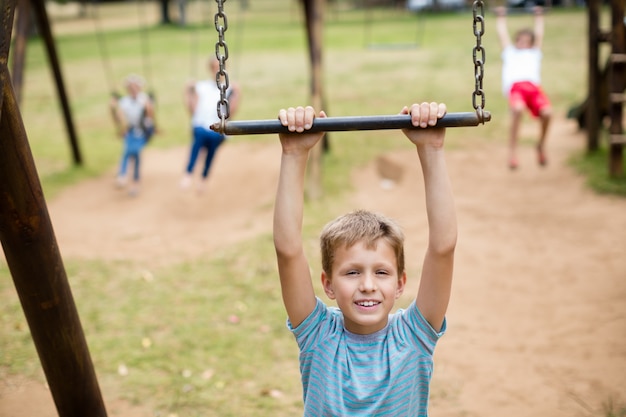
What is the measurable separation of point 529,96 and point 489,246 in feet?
5.97

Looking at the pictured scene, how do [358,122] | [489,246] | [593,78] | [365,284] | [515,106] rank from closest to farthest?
1. [365,284]
2. [358,122]
3. [489,246]
4. [515,106]
5. [593,78]

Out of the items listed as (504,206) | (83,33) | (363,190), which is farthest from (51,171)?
(83,33)

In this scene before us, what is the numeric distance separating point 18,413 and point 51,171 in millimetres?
6150

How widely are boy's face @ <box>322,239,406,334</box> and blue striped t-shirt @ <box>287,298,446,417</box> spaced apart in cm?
6

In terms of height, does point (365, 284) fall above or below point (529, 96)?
above

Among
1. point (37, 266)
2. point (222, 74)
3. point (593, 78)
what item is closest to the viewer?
point (222, 74)

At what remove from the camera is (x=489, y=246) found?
5.91 meters

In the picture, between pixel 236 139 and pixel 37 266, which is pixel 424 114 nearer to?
pixel 37 266

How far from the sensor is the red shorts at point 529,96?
265 inches

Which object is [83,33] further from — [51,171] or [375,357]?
[375,357]

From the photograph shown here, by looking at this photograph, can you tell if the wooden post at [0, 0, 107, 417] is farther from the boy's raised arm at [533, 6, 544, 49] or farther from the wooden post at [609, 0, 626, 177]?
the wooden post at [609, 0, 626, 177]

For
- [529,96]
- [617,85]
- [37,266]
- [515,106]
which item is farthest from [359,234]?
[617,85]

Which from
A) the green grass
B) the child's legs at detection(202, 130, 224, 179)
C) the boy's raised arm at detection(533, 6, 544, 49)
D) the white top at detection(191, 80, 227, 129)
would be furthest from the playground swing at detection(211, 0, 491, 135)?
the white top at detection(191, 80, 227, 129)

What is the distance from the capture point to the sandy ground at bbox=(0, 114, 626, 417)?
371cm
